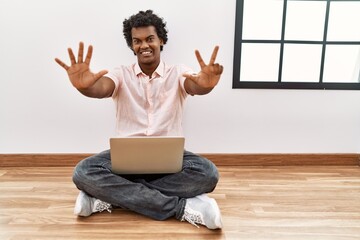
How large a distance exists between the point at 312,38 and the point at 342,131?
713 mm

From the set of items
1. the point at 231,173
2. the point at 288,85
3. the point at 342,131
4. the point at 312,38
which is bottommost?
the point at 231,173

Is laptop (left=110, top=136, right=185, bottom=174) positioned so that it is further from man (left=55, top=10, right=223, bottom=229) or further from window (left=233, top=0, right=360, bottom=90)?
window (left=233, top=0, right=360, bottom=90)

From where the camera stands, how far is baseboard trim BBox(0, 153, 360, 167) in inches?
87.6

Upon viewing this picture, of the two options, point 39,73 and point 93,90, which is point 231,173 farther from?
point 39,73

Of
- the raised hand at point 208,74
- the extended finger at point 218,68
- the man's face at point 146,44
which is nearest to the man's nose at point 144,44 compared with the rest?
the man's face at point 146,44

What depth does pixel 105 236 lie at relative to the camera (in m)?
1.27

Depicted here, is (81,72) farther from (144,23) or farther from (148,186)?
(148,186)

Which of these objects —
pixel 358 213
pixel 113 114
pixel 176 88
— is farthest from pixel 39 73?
pixel 358 213

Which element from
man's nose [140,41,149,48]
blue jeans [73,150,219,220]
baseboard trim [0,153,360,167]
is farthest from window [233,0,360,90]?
blue jeans [73,150,219,220]

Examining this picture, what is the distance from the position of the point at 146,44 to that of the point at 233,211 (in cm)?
96

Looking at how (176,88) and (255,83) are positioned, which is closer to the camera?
(176,88)

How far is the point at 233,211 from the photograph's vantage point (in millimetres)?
1512

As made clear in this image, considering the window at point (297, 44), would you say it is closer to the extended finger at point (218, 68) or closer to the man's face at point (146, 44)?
the man's face at point (146, 44)

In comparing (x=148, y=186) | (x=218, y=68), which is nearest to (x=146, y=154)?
(x=148, y=186)
